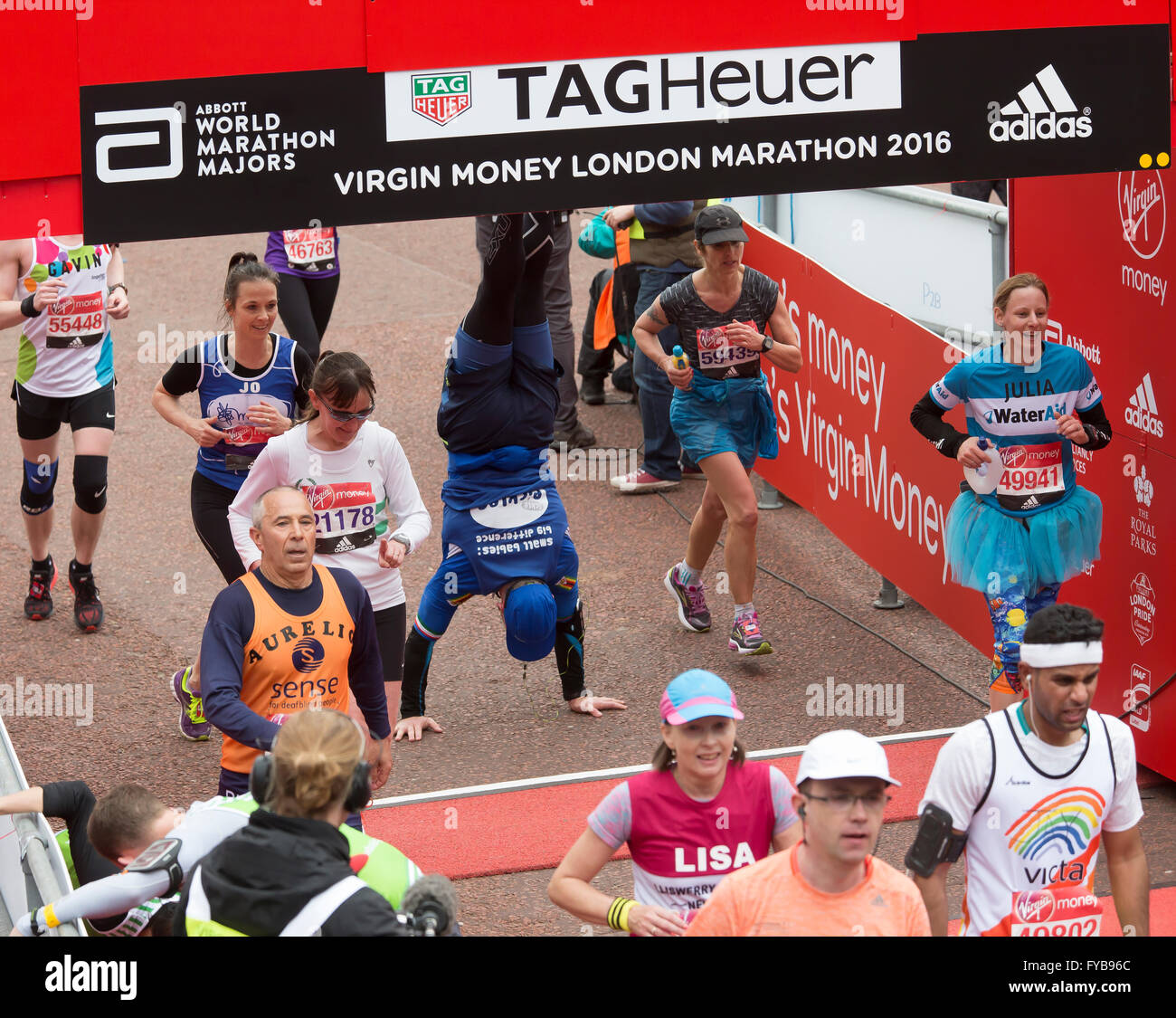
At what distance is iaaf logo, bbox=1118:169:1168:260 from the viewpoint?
679 centimetres

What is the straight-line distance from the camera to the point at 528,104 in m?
5.34

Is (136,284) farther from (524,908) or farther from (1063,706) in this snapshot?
(1063,706)

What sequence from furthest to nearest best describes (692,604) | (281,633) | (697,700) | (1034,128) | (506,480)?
(692,604)
(506,480)
(1034,128)
(281,633)
(697,700)

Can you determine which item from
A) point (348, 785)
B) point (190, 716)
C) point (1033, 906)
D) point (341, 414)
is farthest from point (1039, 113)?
point (190, 716)

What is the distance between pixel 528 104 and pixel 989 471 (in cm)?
280

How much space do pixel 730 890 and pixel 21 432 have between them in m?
6.14

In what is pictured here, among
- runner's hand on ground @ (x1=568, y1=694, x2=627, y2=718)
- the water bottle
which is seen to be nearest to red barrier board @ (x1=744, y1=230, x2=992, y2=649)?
the water bottle

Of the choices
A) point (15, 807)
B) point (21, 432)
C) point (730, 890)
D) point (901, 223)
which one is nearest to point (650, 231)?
point (901, 223)

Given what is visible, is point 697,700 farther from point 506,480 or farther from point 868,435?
point 868,435

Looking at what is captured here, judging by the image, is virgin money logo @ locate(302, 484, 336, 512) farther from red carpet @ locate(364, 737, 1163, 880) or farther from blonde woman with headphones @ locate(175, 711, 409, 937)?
blonde woman with headphones @ locate(175, 711, 409, 937)

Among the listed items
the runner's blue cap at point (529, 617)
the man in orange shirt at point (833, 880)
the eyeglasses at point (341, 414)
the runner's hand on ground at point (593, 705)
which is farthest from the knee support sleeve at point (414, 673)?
the man in orange shirt at point (833, 880)
